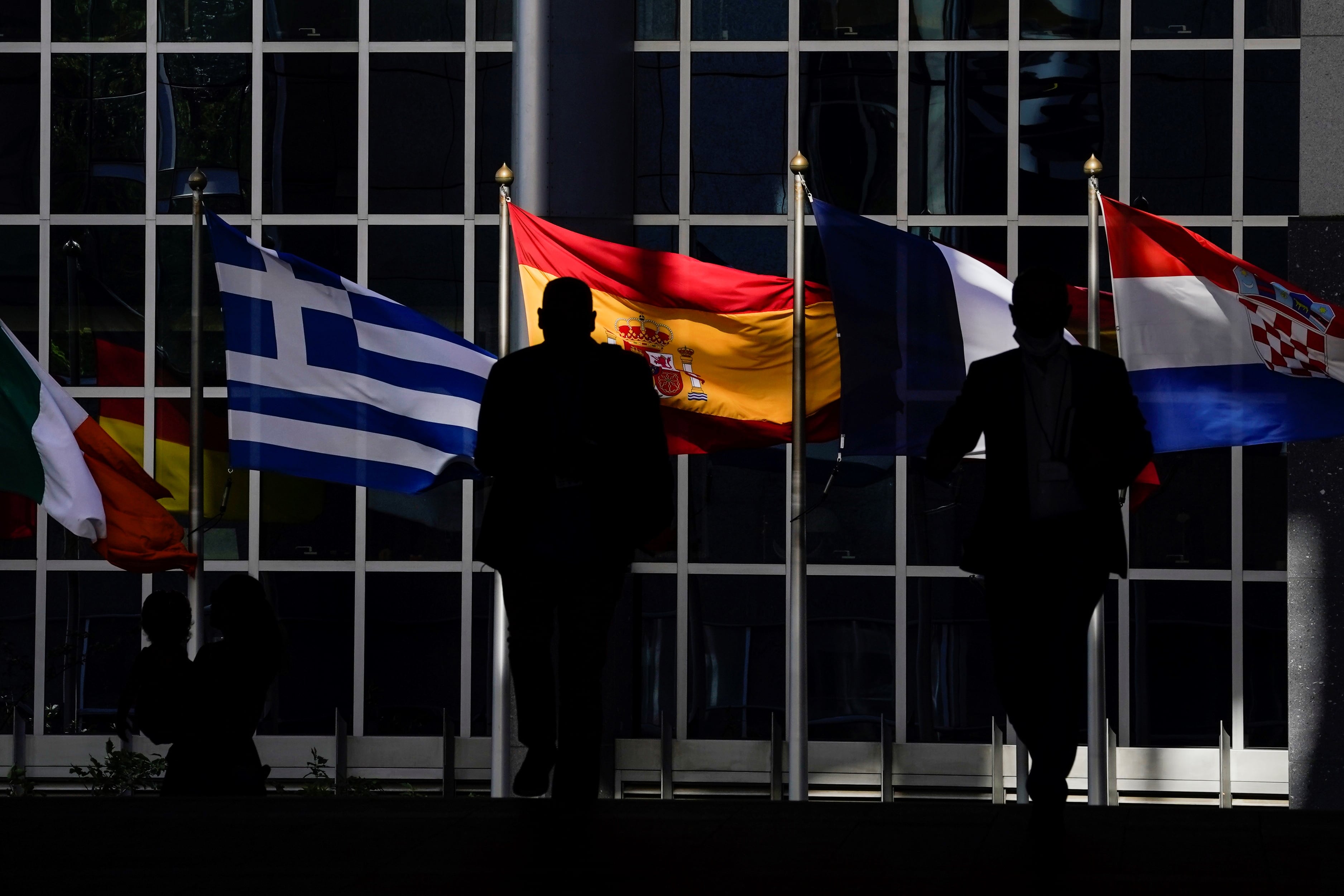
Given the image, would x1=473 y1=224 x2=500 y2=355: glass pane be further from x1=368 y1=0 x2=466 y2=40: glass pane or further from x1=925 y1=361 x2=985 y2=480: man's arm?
x1=925 y1=361 x2=985 y2=480: man's arm

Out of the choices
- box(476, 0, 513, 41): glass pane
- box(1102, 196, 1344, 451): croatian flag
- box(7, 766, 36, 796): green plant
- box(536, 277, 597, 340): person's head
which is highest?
box(476, 0, 513, 41): glass pane

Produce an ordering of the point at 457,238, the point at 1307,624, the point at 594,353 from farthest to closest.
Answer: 1. the point at 457,238
2. the point at 1307,624
3. the point at 594,353

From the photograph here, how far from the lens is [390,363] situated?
11.9 meters

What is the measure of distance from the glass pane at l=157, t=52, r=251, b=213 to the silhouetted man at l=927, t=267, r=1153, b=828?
416 inches

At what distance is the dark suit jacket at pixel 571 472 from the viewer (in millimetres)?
5887

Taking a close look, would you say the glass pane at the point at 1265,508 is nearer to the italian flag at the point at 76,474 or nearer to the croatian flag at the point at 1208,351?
the croatian flag at the point at 1208,351

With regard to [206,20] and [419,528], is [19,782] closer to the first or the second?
[419,528]

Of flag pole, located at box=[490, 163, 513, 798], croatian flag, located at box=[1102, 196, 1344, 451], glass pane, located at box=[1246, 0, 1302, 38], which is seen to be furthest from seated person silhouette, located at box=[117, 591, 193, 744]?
glass pane, located at box=[1246, 0, 1302, 38]

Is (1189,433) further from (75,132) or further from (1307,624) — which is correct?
(75,132)

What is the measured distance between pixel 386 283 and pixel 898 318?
517 cm

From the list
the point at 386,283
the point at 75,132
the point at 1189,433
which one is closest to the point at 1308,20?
the point at 1189,433

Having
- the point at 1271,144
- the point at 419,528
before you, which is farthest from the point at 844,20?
the point at 419,528

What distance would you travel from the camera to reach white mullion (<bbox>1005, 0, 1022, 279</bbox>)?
49.2ft

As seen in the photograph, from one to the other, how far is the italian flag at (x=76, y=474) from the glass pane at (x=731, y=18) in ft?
20.0
